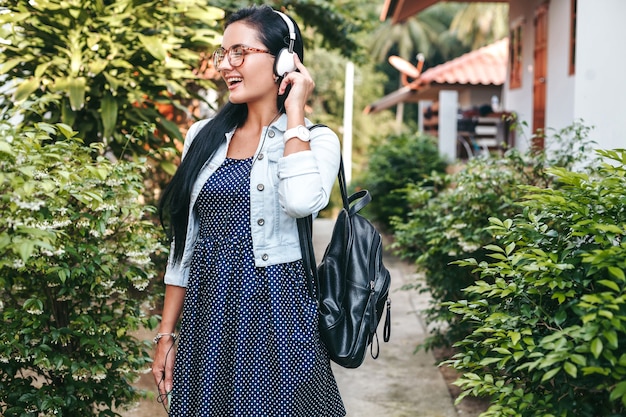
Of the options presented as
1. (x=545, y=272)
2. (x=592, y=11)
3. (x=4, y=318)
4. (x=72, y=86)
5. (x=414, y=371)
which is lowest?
(x=414, y=371)

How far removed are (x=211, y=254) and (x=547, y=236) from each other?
42.8 inches

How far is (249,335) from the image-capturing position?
8.29ft

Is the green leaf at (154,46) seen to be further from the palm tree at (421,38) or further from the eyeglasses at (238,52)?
the palm tree at (421,38)

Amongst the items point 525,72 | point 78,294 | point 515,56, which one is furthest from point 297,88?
point 515,56

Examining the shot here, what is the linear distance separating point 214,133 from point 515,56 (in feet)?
33.9

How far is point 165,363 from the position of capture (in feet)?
8.96

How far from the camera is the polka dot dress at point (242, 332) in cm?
252

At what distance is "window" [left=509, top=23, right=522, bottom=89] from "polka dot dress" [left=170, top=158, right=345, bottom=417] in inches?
385

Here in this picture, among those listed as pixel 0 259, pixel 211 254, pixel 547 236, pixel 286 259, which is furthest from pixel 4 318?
pixel 547 236

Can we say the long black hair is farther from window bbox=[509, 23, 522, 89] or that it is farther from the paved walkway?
window bbox=[509, 23, 522, 89]

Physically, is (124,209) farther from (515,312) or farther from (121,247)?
(515,312)

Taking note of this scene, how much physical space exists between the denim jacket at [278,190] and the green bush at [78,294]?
17.8 inches

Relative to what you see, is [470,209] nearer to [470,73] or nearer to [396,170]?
[396,170]

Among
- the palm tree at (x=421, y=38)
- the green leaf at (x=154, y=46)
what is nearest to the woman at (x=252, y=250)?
the green leaf at (x=154, y=46)
